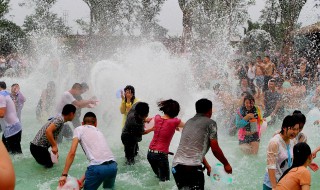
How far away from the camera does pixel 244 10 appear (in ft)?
151

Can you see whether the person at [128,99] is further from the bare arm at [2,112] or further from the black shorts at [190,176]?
the black shorts at [190,176]

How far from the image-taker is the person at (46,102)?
37.5 feet

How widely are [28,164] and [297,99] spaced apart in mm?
8429

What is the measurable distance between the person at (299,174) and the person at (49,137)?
12.4 feet

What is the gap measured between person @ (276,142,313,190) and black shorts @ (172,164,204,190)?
3.78 feet

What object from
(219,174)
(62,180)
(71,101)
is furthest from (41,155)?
(219,174)

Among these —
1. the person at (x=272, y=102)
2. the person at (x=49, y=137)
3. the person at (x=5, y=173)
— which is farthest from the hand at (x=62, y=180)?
the person at (x=272, y=102)

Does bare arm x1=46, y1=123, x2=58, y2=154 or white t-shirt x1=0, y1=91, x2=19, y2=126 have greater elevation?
white t-shirt x1=0, y1=91, x2=19, y2=126

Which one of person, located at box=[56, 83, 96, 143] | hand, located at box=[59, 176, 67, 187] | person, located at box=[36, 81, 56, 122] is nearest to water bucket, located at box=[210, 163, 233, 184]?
hand, located at box=[59, 176, 67, 187]

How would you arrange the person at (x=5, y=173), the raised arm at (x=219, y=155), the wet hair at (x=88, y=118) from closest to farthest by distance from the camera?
the person at (x=5, y=173)
the raised arm at (x=219, y=155)
the wet hair at (x=88, y=118)

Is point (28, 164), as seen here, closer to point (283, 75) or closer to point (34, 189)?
point (34, 189)

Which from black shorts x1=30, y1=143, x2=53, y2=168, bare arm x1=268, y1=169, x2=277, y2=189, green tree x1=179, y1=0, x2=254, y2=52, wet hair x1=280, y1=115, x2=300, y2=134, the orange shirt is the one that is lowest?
black shorts x1=30, y1=143, x2=53, y2=168

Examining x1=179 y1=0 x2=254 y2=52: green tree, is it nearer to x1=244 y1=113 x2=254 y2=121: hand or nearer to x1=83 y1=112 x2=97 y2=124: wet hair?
x1=244 y1=113 x2=254 y2=121: hand

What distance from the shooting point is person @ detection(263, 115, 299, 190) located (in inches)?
173
